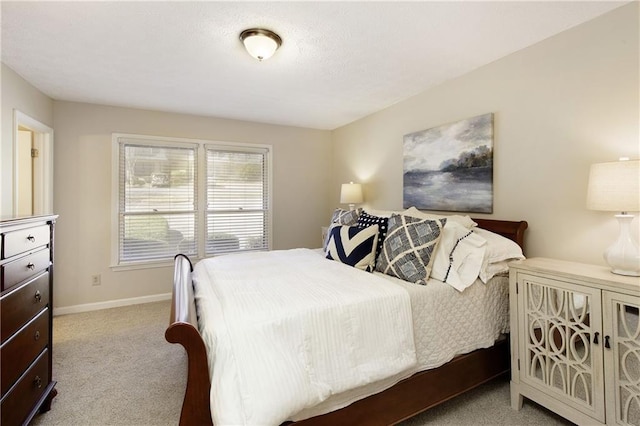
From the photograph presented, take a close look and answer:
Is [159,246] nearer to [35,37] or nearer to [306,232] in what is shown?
[306,232]

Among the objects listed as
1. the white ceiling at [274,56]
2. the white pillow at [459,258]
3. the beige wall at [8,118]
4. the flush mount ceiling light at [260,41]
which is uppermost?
the white ceiling at [274,56]

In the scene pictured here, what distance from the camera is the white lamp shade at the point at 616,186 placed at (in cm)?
149

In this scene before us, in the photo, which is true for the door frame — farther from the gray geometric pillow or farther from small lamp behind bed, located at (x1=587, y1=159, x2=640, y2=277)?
small lamp behind bed, located at (x1=587, y1=159, x2=640, y2=277)

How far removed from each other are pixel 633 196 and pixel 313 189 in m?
3.66

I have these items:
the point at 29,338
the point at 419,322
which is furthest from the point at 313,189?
the point at 29,338

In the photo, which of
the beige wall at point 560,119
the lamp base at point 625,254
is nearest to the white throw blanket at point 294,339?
the lamp base at point 625,254

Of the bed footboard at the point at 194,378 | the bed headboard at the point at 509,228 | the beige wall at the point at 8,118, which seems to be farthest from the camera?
the beige wall at the point at 8,118

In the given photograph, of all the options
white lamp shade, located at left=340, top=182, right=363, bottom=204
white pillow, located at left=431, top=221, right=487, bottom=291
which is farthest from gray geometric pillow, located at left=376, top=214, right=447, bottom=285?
white lamp shade, located at left=340, top=182, right=363, bottom=204

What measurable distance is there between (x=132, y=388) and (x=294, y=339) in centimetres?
149

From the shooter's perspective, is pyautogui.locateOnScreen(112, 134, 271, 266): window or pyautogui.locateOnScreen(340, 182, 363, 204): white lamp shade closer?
pyautogui.locateOnScreen(112, 134, 271, 266): window

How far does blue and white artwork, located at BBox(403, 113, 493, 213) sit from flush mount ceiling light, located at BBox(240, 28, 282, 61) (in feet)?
5.65

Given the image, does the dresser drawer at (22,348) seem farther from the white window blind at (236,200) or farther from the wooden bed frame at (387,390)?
the white window blind at (236,200)

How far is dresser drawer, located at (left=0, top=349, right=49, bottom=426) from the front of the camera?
1.40 m

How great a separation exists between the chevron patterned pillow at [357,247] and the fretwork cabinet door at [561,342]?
0.96 meters
